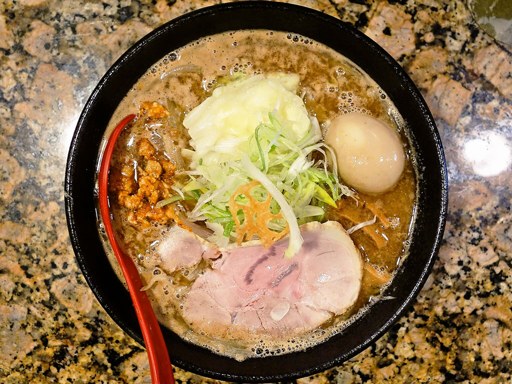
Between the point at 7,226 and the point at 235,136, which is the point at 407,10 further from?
the point at 7,226

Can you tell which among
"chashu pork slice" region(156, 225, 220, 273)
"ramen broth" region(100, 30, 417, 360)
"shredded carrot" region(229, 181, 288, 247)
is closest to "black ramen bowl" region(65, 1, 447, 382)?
"ramen broth" region(100, 30, 417, 360)

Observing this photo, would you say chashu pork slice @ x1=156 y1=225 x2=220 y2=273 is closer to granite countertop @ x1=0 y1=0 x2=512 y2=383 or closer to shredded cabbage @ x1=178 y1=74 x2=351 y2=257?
shredded cabbage @ x1=178 y1=74 x2=351 y2=257

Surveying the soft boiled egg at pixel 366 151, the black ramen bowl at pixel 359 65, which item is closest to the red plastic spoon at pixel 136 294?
the black ramen bowl at pixel 359 65

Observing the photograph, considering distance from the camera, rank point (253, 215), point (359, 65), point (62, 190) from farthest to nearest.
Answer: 1. point (62, 190)
2. point (359, 65)
3. point (253, 215)

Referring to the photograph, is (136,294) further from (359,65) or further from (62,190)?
(359,65)

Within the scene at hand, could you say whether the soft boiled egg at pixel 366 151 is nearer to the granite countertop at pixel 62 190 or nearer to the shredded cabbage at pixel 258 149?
the shredded cabbage at pixel 258 149

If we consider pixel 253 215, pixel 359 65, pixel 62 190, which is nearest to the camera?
pixel 253 215

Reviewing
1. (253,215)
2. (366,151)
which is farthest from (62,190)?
(366,151)
